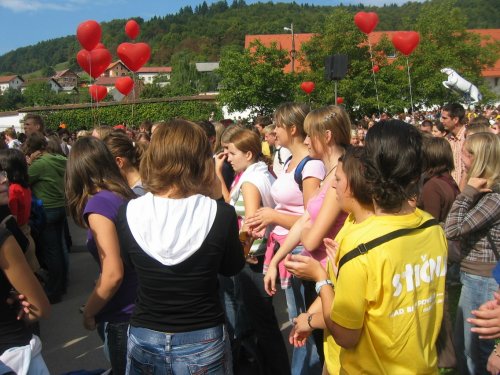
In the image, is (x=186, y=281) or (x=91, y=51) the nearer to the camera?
(x=186, y=281)

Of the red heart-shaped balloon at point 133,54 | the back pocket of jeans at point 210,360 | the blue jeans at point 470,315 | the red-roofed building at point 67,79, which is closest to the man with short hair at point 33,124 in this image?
the red heart-shaped balloon at point 133,54

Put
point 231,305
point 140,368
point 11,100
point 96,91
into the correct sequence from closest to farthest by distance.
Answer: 1. point 140,368
2. point 231,305
3. point 96,91
4. point 11,100

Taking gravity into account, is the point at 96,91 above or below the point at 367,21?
below

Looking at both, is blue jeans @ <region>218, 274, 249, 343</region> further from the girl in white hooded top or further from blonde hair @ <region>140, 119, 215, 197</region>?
blonde hair @ <region>140, 119, 215, 197</region>

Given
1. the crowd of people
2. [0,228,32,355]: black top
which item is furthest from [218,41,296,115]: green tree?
[0,228,32,355]: black top

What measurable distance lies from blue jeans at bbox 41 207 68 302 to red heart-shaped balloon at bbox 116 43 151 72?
6484mm

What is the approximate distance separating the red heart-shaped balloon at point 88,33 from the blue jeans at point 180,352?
8860 mm

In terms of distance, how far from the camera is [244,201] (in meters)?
3.06

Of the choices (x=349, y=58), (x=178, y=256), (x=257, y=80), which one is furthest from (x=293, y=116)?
(x=349, y=58)

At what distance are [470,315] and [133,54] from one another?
386 inches

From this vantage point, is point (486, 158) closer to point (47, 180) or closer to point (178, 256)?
point (178, 256)

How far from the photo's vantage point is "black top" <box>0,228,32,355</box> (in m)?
1.85

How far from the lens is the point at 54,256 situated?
5.17 meters

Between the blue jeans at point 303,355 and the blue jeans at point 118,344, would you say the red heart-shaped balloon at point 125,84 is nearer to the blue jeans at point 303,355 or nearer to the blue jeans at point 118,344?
the blue jeans at point 303,355
